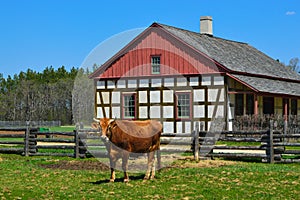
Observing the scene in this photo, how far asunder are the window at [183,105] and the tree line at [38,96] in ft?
178

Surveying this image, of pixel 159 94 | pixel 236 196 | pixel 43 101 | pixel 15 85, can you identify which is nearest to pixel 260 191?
pixel 236 196

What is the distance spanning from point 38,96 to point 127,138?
82.9 meters

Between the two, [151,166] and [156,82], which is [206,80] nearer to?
[156,82]

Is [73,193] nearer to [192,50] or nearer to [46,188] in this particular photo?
[46,188]

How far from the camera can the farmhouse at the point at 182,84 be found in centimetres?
3447

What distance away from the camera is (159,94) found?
36438mm

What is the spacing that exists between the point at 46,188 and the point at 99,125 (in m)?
2.08

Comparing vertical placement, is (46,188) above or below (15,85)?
below

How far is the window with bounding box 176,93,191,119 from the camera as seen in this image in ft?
116

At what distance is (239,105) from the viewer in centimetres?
3575

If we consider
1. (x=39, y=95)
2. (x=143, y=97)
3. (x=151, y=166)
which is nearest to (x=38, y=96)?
(x=39, y=95)

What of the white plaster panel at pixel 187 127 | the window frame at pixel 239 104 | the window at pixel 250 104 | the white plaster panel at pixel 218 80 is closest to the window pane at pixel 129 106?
the white plaster panel at pixel 187 127

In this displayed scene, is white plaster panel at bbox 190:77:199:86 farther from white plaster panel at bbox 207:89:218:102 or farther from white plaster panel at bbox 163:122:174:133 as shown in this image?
white plaster panel at bbox 163:122:174:133

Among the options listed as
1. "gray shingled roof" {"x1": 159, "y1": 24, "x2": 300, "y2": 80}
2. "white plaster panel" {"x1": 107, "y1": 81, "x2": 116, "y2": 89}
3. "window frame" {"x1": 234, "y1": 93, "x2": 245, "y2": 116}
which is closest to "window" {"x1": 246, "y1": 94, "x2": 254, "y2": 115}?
"window frame" {"x1": 234, "y1": 93, "x2": 245, "y2": 116}
